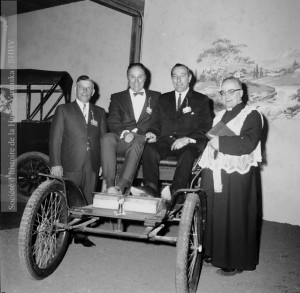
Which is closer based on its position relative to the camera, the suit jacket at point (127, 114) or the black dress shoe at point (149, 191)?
the black dress shoe at point (149, 191)

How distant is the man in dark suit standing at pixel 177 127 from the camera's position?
11.6 ft

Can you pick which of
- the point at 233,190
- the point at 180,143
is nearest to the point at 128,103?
the point at 180,143

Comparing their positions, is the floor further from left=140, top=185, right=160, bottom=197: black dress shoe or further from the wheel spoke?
left=140, top=185, right=160, bottom=197: black dress shoe

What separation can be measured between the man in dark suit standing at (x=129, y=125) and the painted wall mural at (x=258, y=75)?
74.3 inches

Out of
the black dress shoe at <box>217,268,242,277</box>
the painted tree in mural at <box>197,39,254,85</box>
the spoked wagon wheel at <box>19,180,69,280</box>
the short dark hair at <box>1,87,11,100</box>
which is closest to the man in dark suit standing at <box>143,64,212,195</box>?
the spoked wagon wheel at <box>19,180,69,280</box>

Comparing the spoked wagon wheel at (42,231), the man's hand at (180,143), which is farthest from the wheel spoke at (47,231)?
the man's hand at (180,143)

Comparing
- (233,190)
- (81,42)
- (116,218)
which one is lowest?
(116,218)

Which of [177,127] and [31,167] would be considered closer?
[177,127]

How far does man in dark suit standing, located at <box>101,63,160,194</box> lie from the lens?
3494 millimetres

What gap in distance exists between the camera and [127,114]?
4.21 meters

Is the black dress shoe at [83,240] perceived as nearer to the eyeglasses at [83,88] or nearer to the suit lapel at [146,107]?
Answer: the suit lapel at [146,107]

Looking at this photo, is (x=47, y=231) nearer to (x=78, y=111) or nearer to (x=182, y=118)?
(x=78, y=111)

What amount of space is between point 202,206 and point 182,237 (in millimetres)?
719

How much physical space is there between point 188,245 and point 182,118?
1.90 metres
